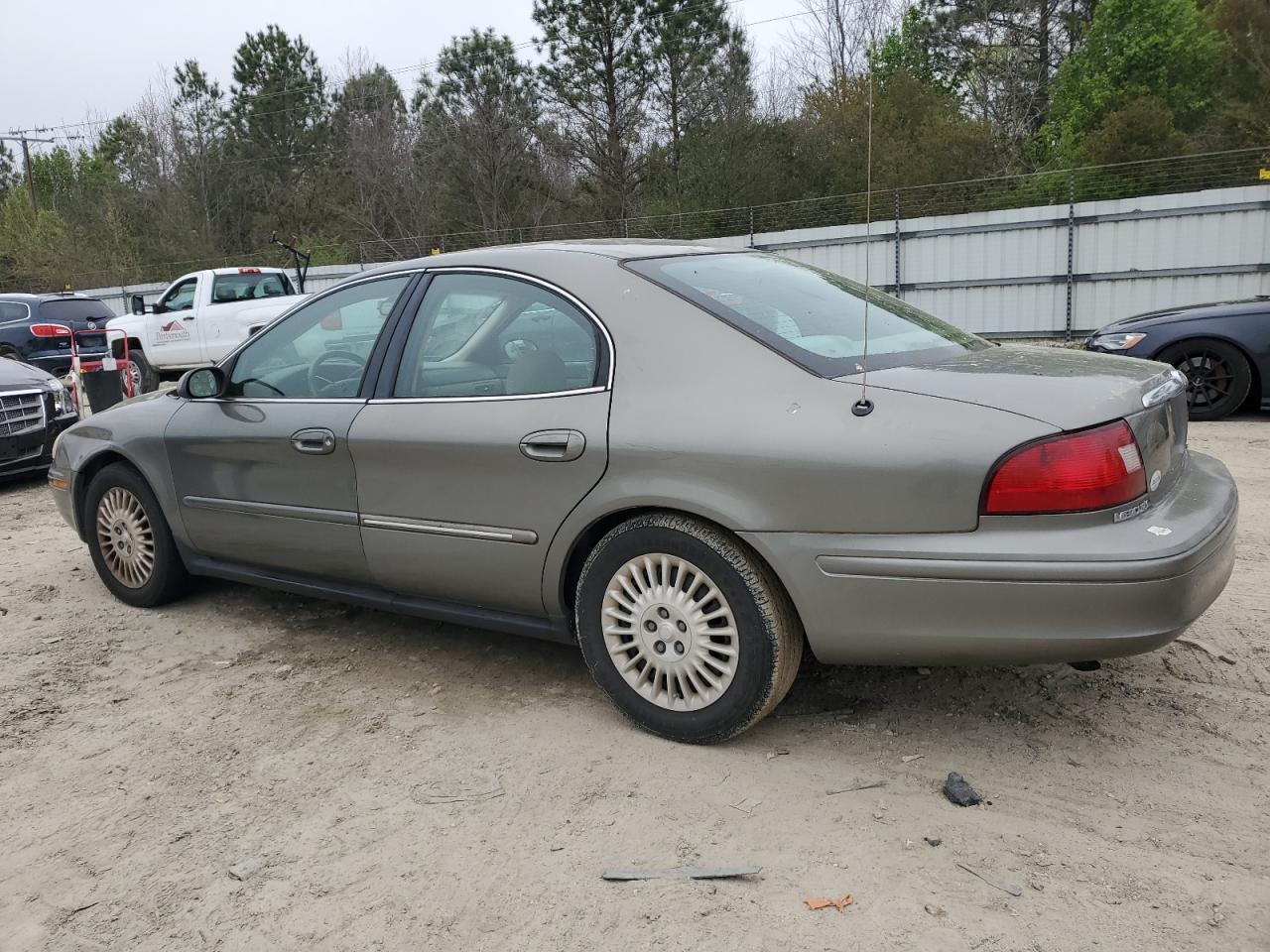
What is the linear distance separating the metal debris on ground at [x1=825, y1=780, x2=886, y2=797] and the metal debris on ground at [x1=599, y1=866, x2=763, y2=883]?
409mm

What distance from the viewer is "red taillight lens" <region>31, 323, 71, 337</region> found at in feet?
46.8

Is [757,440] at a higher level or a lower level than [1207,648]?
higher

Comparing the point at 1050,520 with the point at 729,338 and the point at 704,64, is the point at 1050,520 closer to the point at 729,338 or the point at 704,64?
the point at 729,338

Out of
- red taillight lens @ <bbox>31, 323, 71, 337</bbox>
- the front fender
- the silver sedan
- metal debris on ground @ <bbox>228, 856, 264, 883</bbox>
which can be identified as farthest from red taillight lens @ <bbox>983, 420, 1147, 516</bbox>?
red taillight lens @ <bbox>31, 323, 71, 337</bbox>

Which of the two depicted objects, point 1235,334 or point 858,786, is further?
point 1235,334

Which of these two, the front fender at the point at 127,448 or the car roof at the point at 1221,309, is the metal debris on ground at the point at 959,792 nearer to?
the front fender at the point at 127,448

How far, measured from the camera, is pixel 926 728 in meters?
3.06

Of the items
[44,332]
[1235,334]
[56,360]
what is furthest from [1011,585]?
[56,360]

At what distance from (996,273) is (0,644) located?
15.7m

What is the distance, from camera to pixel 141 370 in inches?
583

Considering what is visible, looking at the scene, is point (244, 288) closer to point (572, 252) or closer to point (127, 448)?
point (127, 448)

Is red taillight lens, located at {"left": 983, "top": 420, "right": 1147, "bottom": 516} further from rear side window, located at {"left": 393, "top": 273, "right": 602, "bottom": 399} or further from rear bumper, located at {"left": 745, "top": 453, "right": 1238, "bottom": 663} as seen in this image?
rear side window, located at {"left": 393, "top": 273, "right": 602, "bottom": 399}

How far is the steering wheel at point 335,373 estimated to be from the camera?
3.73 m

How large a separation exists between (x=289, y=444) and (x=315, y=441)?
16 cm
